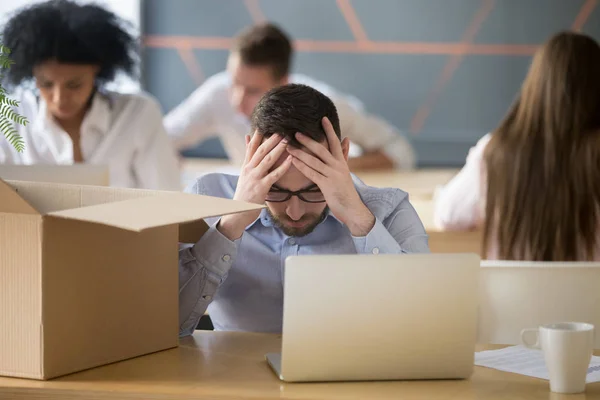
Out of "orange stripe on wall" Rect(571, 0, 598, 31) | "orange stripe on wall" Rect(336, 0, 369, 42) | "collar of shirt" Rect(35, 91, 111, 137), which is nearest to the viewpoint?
"collar of shirt" Rect(35, 91, 111, 137)

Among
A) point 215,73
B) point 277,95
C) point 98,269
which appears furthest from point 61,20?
point 215,73

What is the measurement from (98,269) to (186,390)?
0.76ft

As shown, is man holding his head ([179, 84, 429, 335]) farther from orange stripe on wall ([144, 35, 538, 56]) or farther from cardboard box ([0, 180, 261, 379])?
orange stripe on wall ([144, 35, 538, 56])

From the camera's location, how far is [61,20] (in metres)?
3.14

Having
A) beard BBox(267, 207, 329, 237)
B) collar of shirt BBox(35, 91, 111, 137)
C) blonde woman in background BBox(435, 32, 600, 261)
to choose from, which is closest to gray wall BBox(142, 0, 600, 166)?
collar of shirt BBox(35, 91, 111, 137)

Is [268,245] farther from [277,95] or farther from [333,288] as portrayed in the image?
[333,288]

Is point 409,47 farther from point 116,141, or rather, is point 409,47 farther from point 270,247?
point 270,247

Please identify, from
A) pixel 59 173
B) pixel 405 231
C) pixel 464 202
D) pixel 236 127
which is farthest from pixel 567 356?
pixel 236 127

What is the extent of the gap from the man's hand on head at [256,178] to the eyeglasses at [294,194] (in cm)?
3

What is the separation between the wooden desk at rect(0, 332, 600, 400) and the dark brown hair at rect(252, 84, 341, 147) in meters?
0.46

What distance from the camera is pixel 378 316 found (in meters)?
1.32

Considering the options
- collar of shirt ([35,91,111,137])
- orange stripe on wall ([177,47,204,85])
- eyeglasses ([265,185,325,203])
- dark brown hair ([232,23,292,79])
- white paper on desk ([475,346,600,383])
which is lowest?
white paper on desk ([475,346,600,383])

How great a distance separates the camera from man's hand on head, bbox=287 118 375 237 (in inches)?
66.9

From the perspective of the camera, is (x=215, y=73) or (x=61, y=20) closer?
(x=61, y=20)
